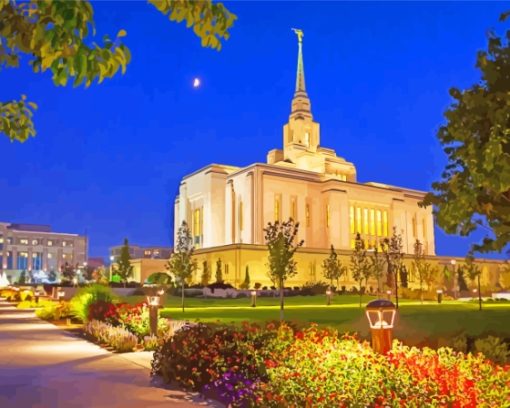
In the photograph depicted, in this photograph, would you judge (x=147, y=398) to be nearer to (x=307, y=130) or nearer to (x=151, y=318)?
(x=151, y=318)

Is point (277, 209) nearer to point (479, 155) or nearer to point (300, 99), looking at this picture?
point (300, 99)

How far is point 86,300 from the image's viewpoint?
85.1ft

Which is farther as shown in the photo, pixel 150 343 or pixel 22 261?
pixel 22 261

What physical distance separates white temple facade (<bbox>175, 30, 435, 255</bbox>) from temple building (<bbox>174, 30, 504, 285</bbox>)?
14 cm

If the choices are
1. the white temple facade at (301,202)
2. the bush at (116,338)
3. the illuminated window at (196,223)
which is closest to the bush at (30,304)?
the bush at (116,338)

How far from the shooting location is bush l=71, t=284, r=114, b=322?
83.9ft

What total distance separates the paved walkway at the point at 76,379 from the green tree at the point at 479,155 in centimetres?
517

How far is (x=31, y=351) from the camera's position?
16.1 metres

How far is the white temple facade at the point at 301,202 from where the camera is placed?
3297 inches

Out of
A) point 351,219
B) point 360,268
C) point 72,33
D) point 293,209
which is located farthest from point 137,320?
point 351,219

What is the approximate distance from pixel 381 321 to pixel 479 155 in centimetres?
280

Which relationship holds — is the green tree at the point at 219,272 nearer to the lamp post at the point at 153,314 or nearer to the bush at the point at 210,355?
the lamp post at the point at 153,314

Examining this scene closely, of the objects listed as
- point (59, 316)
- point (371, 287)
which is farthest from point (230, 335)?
point (371, 287)

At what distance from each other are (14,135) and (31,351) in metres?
12.2
